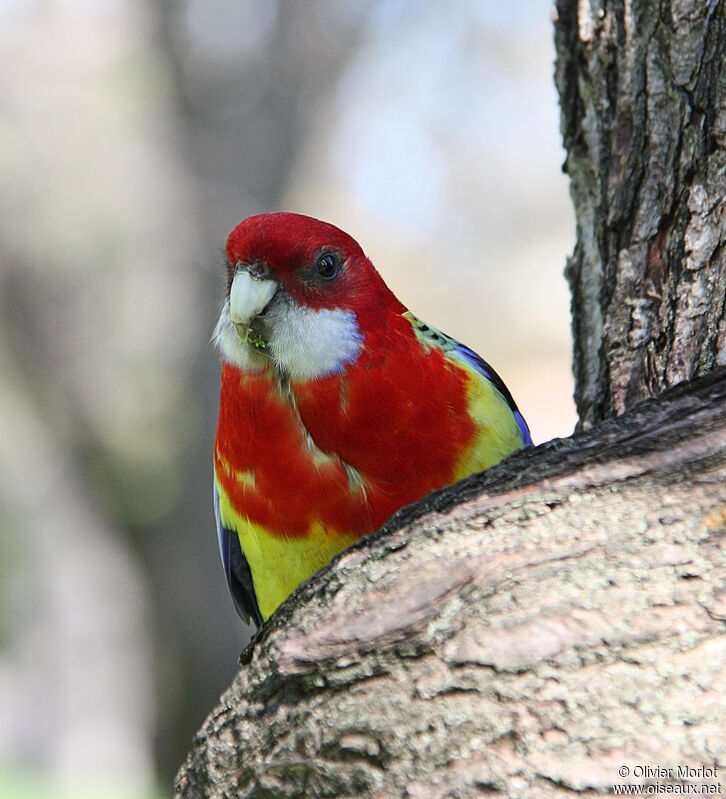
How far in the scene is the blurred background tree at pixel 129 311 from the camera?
7.28 meters

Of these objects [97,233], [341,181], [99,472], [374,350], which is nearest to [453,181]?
[341,181]

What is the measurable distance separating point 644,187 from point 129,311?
19.7ft

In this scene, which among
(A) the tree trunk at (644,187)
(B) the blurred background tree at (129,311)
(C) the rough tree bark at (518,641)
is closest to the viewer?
(C) the rough tree bark at (518,641)

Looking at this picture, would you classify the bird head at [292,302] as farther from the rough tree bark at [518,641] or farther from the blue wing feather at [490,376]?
the rough tree bark at [518,641]

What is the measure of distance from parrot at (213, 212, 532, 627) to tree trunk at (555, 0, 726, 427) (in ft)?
1.56

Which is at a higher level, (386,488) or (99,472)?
(99,472)

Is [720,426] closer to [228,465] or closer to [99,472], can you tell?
[228,465]

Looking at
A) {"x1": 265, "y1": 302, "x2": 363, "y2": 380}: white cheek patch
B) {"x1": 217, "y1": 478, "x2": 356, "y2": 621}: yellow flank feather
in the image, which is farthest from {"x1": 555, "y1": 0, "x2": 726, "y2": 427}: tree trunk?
{"x1": 217, "y1": 478, "x2": 356, "y2": 621}: yellow flank feather

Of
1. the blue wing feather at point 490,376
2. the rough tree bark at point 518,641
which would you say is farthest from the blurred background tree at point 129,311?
the rough tree bark at point 518,641

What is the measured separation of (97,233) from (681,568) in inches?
292

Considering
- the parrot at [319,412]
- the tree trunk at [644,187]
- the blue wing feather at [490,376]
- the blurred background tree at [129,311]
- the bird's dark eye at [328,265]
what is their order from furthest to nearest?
the blurred background tree at [129,311] → the blue wing feather at [490,376] → the bird's dark eye at [328,265] → the parrot at [319,412] → the tree trunk at [644,187]

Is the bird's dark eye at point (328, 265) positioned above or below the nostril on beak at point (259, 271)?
above

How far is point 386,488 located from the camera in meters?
2.75

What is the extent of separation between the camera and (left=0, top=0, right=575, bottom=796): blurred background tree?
7.28 metres
